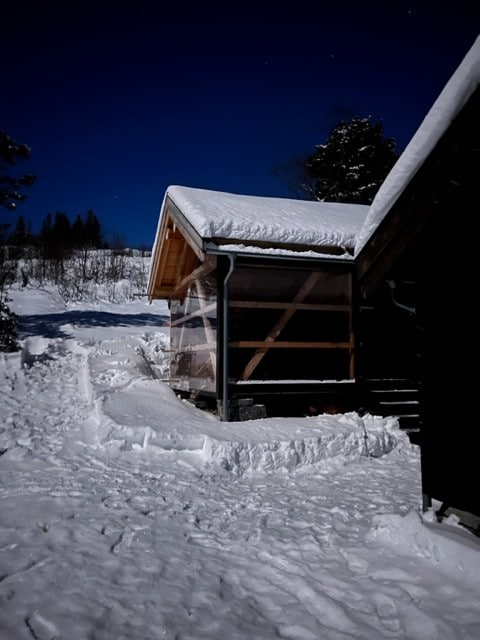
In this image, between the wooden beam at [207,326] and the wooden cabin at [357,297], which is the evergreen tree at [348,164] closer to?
the wooden cabin at [357,297]

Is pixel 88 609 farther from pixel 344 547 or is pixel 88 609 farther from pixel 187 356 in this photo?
pixel 187 356

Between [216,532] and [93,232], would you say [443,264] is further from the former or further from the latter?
[93,232]

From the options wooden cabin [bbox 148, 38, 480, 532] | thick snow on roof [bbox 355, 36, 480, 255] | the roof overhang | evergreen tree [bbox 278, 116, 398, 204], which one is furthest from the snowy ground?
evergreen tree [bbox 278, 116, 398, 204]

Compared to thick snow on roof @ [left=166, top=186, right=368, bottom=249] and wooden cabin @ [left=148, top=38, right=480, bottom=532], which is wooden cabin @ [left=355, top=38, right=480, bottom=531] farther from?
thick snow on roof @ [left=166, top=186, right=368, bottom=249]

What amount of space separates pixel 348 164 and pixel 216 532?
23589 millimetres

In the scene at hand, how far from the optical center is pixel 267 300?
24.7 ft

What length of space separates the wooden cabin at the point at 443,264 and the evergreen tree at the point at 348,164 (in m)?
20.7

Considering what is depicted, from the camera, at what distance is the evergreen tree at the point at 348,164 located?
22.9 m

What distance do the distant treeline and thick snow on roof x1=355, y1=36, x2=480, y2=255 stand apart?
12.4m

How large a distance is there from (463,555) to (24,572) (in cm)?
279

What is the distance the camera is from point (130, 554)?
2787 millimetres

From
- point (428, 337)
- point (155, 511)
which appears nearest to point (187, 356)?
point (155, 511)

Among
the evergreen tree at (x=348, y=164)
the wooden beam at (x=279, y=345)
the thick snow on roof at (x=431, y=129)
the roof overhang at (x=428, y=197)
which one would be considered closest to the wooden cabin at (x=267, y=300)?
the wooden beam at (x=279, y=345)

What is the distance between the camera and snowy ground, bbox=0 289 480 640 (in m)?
2.14
